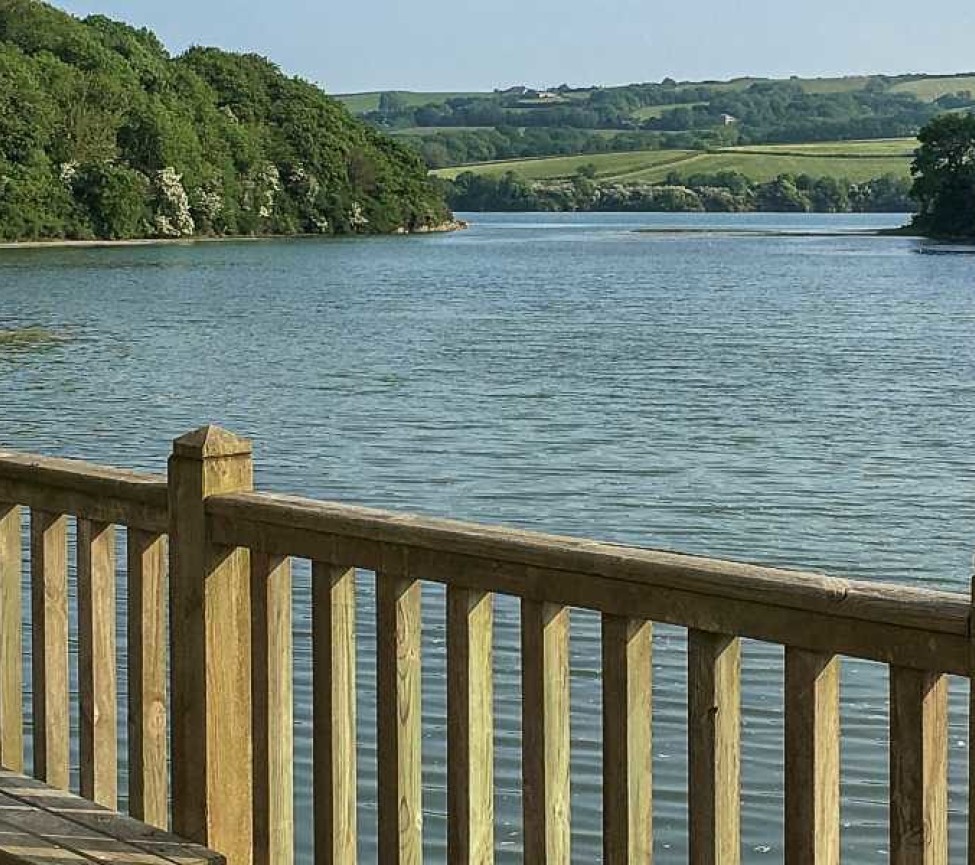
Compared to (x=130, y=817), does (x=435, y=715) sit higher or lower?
lower

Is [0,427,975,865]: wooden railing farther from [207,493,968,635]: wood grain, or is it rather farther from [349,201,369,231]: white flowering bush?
[349,201,369,231]: white flowering bush

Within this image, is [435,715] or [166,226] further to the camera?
[166,226]

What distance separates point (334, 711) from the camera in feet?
12.5

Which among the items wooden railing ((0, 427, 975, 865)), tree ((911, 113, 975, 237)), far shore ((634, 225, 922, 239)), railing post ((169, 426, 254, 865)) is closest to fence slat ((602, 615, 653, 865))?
wooden railing ((0, 427, 975, 865))

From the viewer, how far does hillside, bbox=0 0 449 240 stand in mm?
111125

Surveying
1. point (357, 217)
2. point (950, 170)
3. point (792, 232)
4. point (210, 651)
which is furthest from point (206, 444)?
point (792, 232)

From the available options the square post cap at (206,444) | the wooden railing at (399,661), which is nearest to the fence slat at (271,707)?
the wooden railing at (399,661)

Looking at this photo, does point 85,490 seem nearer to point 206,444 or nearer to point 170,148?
point 206,444

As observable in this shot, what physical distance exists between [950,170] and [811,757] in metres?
118

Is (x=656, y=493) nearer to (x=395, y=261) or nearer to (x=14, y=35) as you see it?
(x=395, y=261)

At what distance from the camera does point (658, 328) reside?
4600 centimetres

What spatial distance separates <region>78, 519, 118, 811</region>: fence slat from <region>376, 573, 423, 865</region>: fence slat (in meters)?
0.84

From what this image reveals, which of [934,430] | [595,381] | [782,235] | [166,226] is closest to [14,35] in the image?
[166,226]

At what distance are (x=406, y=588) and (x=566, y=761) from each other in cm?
46
